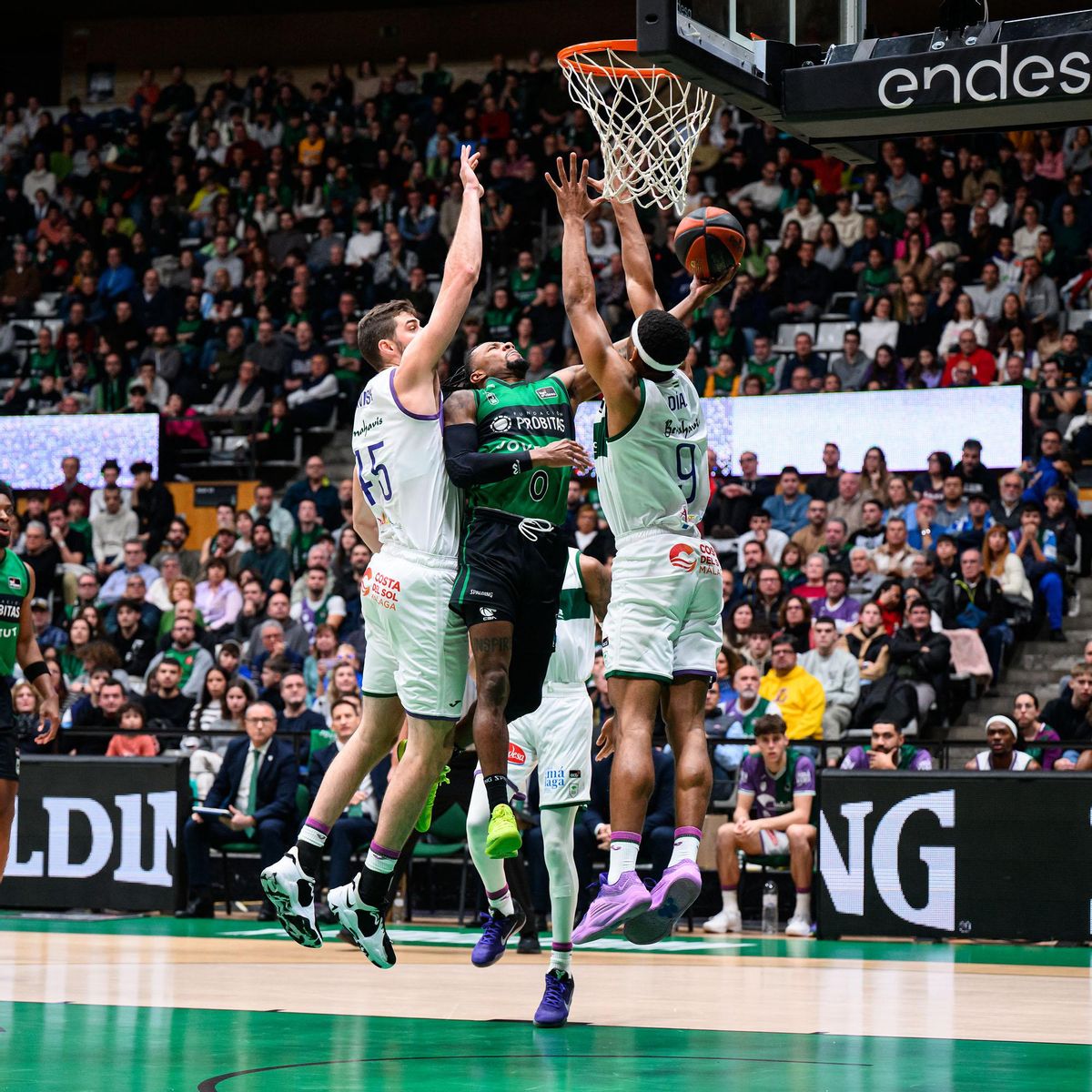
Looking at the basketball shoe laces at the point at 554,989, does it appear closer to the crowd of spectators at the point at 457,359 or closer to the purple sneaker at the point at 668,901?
the purple sneaker at the point at 668,901

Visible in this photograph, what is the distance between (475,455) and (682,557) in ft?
3.57

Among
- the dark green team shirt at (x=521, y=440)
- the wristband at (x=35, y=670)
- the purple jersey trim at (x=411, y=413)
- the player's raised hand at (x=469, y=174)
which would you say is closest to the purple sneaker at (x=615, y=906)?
the dark green team shirt at (x=521, y=440)

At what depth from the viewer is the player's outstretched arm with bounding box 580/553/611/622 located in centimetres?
927

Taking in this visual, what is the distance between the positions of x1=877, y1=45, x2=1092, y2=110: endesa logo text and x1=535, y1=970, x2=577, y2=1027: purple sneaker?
163 inches

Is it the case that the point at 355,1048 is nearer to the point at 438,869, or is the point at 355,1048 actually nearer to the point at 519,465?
the point at 519,465

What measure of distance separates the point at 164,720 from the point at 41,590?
4258 mm

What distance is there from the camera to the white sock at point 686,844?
7728 mm

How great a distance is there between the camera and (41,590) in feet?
64.2

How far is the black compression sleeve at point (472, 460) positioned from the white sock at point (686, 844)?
1.74 m

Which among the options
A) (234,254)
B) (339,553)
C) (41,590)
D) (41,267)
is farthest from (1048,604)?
(41,267)

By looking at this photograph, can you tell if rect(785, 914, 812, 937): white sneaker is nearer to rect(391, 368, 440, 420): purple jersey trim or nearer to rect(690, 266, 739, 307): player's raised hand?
rect(690, 266, 739, 307): player's raised hand

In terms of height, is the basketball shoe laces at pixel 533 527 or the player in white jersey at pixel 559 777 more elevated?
the basketball shoe laces at pixel 533 527

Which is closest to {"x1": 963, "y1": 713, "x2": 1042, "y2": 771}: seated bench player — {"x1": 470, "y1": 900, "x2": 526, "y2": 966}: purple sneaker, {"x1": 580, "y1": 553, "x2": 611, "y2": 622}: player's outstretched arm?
{"x1": 580, "y1": 553, "x2": 611, "y2": 622}: player's outstretched arm

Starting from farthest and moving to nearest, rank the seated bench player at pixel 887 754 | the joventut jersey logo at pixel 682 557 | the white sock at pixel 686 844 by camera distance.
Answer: the seated bench player at pixel 887 754
the joventut jersey logo at pixel 682 557
the white sock at pixel 686 844
